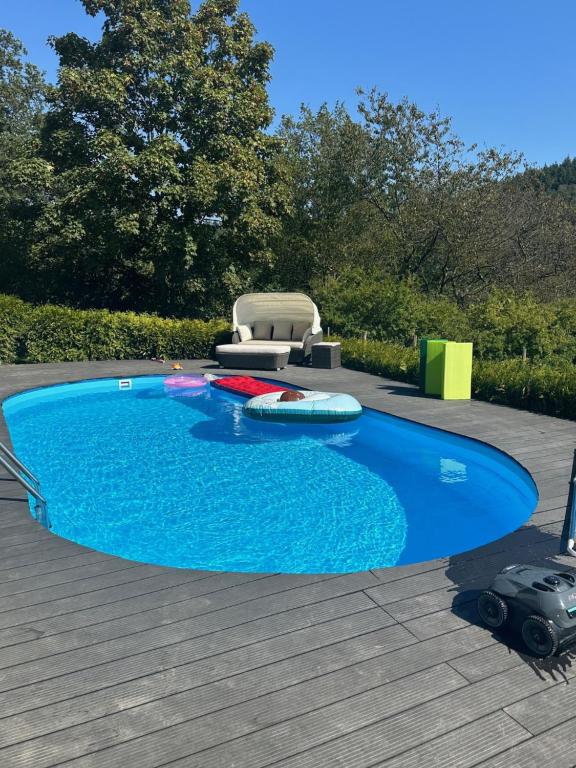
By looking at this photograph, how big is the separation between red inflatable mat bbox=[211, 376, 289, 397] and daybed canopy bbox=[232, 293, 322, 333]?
3121 mm

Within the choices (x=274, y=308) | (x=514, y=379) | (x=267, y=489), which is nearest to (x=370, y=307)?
(x=274, y=308)

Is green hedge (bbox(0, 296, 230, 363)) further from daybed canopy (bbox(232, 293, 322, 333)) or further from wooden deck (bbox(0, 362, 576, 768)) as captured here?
wooden deck (bbox(0, 362, 576, 768))

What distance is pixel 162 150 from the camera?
653 inches

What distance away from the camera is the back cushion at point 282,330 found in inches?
635

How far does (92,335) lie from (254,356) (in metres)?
4.93

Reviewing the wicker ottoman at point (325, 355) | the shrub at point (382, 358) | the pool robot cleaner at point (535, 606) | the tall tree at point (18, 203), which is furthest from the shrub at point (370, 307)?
the pool robot cleaner at point (535, 606)

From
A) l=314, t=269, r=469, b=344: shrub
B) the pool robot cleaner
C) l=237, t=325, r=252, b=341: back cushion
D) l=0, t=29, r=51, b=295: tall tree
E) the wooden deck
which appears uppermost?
l=0, t=29, r=51, b=295: tall tree

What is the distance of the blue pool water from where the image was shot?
582cm

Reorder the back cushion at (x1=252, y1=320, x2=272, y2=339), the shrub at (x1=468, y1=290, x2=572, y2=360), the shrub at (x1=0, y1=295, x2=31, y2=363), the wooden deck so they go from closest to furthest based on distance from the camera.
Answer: the wooden deck < the shrub at (x1=468, y1=290, x2=572, y2=360) < the shrub at (x1=0, y1=295, x2=31, y2=363) < the back cushion at (x1=252, y1=320, x2=272, y2=339)

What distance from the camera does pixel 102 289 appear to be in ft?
67.5

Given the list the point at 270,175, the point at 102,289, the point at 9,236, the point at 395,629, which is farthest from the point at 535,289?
the point at 395,629

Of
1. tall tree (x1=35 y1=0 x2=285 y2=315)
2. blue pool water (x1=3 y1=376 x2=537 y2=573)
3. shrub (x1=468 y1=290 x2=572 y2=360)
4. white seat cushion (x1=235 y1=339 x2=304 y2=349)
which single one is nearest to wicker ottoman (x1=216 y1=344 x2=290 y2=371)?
white seat cushion (x1=235 y1=339 x2=304 y2=349)

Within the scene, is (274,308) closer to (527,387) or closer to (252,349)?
(252,349)

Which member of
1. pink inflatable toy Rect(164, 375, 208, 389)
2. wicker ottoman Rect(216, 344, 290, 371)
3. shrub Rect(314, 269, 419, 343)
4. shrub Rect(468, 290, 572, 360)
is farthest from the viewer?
shrub Rect(314, 269, 419, 343)
